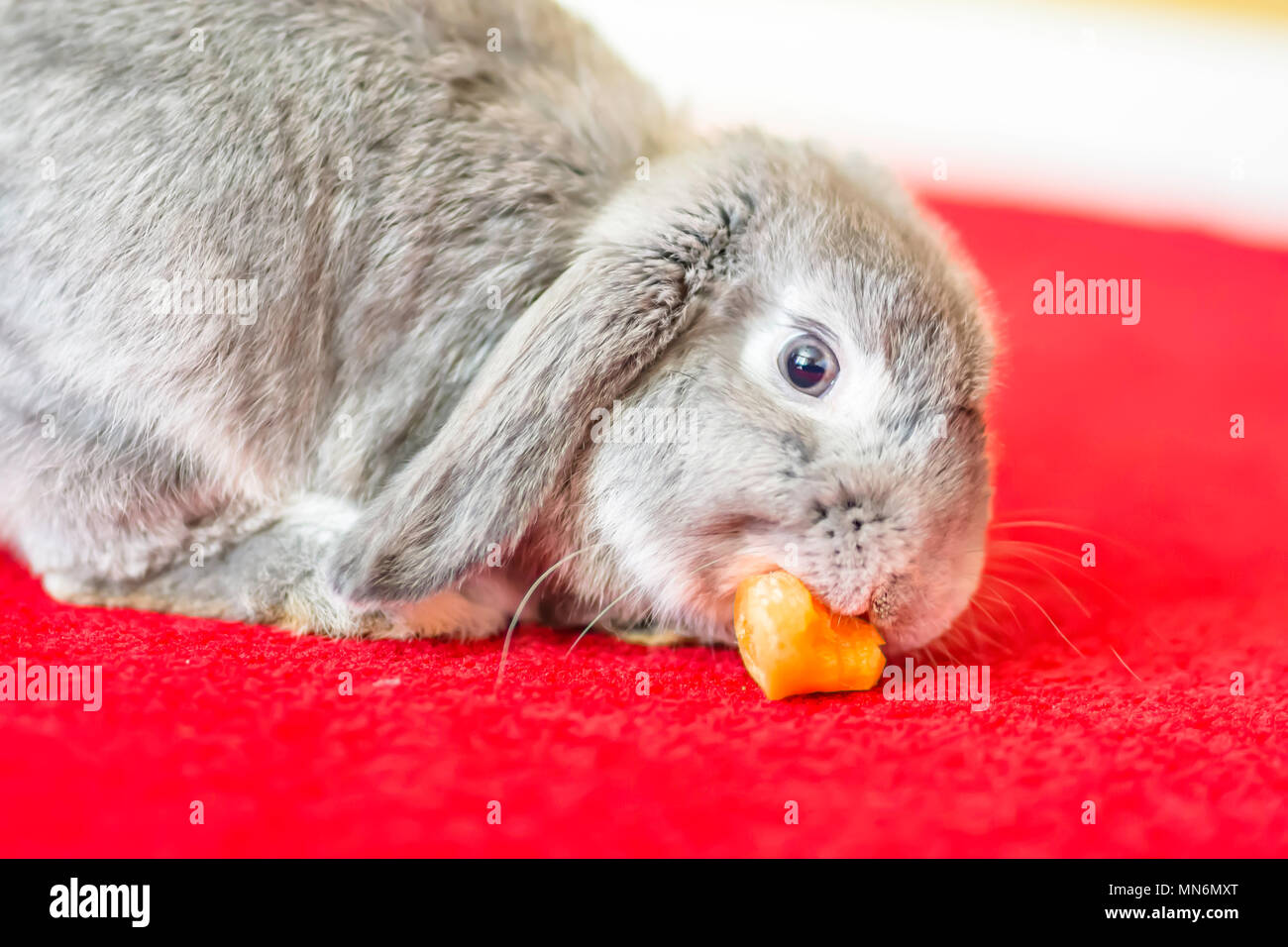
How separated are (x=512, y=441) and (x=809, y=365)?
430 mm

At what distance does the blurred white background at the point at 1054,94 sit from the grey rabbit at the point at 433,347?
2621mm

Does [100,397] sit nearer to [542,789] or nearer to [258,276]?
[258,276]

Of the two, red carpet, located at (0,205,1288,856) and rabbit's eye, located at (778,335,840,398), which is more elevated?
rabbit's eye, located at (778,335,840,398)

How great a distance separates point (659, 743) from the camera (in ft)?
4.73

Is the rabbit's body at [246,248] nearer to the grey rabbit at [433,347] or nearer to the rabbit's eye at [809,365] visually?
the grey rabbit at [433,347]

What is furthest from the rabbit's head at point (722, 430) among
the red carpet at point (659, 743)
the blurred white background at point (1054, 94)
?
the blurred white background at point (1054, 94)

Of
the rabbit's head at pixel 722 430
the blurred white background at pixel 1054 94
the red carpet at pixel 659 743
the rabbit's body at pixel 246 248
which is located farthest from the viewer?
the blurred white background at pixel 1054 94

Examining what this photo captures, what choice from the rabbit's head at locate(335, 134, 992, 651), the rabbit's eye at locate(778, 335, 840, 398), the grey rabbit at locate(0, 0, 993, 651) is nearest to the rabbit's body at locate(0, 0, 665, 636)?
the grey rabbit at locate(0, 0, 993, 651)

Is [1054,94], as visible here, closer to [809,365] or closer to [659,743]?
[809,365]

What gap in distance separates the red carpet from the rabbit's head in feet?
0.51

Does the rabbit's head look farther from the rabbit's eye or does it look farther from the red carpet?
the red carpet

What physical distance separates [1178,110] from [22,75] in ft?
13.0

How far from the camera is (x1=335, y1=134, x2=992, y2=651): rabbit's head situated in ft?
5.24

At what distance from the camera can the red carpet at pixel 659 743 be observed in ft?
4.13
